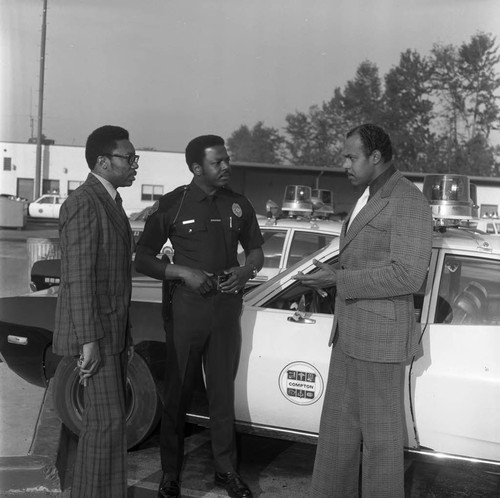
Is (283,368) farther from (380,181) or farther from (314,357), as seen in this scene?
(380,181)

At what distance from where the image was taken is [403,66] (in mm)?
48688

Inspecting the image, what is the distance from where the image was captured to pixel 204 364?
3.78 metres

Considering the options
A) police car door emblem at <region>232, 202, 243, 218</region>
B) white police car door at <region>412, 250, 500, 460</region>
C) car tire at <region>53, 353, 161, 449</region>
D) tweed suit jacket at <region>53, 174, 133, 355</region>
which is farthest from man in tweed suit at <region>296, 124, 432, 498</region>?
car tire at <region>53, 353, 161, 449</region>

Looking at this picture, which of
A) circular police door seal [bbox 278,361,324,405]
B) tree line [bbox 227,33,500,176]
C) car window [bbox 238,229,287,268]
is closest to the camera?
circular police door seal [bbox 278,361,324,405]

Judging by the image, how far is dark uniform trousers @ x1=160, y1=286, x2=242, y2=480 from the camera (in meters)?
3.66

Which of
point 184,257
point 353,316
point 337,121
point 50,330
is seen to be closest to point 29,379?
point 50,330

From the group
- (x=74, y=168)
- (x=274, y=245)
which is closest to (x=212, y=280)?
(x=274, y=245)

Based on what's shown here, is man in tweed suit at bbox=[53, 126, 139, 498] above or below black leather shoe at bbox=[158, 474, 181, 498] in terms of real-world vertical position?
above

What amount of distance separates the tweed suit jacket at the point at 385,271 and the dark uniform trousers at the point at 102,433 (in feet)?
3.25

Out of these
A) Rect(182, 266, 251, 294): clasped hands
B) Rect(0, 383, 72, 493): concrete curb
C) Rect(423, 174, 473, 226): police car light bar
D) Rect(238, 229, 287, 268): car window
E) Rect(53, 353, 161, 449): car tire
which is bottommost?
Rect(0, 383, 72, 493): concrete curb

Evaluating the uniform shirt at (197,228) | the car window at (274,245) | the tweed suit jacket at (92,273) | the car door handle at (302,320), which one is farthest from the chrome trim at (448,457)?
the car window at (274,245)

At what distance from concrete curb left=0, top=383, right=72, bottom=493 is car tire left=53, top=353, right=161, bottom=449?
0.13 meters

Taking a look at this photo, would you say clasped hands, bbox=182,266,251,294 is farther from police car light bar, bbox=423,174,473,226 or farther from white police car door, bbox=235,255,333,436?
police car light bar, bbox=423,174,473,226

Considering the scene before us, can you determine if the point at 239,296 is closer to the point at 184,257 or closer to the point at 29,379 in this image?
the point at 184,257
